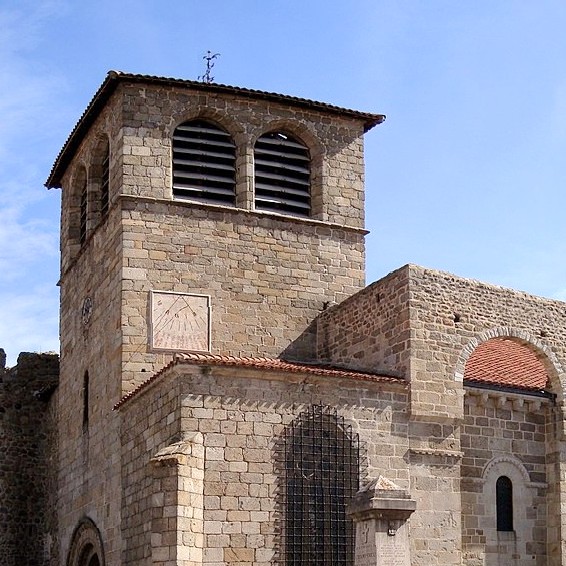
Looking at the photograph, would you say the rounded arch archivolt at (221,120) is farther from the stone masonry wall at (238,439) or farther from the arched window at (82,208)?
the stone masonry wall at (238,439)

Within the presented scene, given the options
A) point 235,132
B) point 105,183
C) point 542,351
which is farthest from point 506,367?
point 105,183

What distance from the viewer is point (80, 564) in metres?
18.7

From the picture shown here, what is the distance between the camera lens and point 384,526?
12.9m

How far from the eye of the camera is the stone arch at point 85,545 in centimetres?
1762

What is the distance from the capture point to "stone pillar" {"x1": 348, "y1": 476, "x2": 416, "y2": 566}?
12.8m

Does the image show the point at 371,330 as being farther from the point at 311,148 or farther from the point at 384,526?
the point at 384,526

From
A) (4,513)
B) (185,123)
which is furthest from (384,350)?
(4,513)

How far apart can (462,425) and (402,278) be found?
244 centimetres

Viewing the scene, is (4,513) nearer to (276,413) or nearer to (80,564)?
(80,564)

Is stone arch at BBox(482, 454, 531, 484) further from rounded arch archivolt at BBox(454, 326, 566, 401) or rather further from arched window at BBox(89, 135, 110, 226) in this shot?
arched window at BBox(89, 135, 110, 226)

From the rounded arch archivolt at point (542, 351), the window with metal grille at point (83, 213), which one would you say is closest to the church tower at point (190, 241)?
the window with metal grille at point (83, 213)

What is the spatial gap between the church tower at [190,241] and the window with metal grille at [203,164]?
0.08 feet

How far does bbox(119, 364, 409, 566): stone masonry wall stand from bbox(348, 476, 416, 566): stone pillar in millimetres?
2070

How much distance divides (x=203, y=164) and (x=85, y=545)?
6671mm
